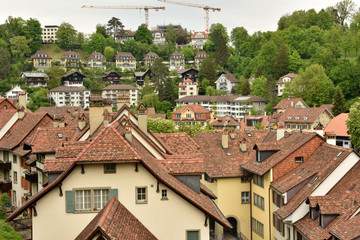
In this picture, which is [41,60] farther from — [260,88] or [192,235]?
[192,235]

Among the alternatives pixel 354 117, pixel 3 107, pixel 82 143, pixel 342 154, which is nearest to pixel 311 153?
pixel 342 154

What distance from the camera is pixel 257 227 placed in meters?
38.9

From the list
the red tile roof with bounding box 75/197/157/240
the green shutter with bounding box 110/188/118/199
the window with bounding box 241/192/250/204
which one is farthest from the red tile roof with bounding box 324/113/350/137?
the red tile roof with bounding box 75/197/157/240

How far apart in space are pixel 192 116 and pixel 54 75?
235 ft

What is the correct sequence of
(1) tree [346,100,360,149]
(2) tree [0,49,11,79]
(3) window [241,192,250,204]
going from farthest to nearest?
(2) tree [0,49,11,79] → (1) tree [346,100,360,149] → (3) window [241,192,250,204]

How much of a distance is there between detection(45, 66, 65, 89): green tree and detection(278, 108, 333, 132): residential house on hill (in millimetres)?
95933

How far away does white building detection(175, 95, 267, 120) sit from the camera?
140875 millimetres

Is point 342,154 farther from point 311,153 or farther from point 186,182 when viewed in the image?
point 186,182

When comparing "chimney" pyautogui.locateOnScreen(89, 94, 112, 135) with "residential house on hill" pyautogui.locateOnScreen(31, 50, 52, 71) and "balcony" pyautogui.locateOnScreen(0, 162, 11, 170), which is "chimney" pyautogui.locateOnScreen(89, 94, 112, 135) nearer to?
"balcony" pyautogui.locateOnScreen(0, 162, 11, 170)

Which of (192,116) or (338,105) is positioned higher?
(338,105)

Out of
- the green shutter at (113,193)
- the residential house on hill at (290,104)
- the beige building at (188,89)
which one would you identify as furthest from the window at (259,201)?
the beige building at (188,89)

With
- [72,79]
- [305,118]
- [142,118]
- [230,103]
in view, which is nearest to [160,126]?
[305,118]

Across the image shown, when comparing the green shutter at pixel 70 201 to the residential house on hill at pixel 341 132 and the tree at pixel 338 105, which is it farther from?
the tree at pixel 338 105

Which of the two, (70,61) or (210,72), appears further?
(70,61)
